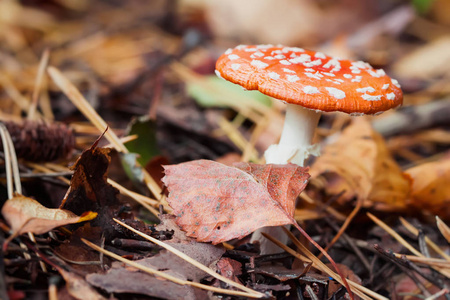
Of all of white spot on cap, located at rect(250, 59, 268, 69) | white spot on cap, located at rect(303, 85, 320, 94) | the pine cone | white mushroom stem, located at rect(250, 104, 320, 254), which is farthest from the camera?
the pine cone

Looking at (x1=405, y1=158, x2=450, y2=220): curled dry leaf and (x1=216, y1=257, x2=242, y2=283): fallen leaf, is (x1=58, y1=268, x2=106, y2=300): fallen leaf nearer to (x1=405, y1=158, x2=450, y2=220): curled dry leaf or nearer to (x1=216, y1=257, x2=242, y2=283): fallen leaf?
(x1=216, y1=257, x2=242, y2=283): fallen leaf

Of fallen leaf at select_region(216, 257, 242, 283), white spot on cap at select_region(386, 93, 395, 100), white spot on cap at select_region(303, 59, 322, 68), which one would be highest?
white spot on cap at select_region(303, 59, 322, 68)

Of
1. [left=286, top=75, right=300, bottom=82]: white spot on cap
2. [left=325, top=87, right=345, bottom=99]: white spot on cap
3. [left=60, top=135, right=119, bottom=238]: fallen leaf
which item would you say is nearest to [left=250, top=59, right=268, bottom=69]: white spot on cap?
[left=286, top=75, right=300, bottom=82]: white spot on cap

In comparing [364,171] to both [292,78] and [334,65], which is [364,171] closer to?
[334,65]

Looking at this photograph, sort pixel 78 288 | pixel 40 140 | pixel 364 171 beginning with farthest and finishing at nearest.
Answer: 1. pixel 364 171
2. pixel 40 140
3. pixel 78 288

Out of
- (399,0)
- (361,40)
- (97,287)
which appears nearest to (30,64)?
(97,287)

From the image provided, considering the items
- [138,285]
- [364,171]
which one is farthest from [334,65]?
[138,285]
